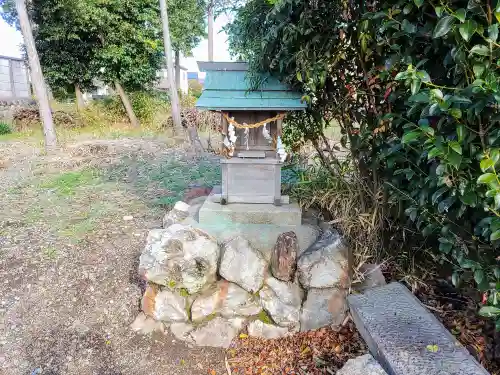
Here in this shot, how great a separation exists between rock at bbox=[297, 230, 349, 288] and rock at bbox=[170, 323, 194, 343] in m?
0.82

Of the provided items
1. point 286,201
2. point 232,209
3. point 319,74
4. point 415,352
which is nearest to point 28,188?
point 232,209

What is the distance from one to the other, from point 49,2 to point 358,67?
947 cm

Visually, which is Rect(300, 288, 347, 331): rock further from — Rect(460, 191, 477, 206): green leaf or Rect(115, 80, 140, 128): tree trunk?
Rect(115, 80, 140, 128): tree trunk

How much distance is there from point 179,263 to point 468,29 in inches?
77.9

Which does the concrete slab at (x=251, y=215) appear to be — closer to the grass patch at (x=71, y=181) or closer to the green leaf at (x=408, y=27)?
the green leaf at (x=408, y=27)

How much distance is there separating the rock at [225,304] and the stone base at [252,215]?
0.56 meters

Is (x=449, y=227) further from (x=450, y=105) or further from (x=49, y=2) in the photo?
(x=49, y=2)

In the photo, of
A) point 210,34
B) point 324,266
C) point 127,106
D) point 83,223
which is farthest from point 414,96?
point 210,34

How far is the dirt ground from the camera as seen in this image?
7.06 ft

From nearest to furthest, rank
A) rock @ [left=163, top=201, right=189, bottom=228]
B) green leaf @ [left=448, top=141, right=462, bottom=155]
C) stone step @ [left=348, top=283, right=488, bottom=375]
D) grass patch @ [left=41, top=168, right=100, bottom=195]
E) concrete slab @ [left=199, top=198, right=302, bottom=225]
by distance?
green leaf @ [left=448, top=141, right=462, bottom=155] < stone step @ [left=348, top=283, right=488, bottom=375] < concrete slab @ [left=199, top=198, right=302, bottom=225] < rock @ [left=163, top=201, right=189, bottom=228] < grass patch @ [left=41, top=168, right=100, bottom=195]

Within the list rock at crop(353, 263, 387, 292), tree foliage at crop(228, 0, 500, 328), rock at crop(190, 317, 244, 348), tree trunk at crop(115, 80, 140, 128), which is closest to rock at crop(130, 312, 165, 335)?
rock at crop(190, 317, 244, 348)

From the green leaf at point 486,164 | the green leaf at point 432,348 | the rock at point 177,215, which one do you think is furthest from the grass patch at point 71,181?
the green leaf at point 486,164

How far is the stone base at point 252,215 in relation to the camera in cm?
273

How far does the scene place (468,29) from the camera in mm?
1171
